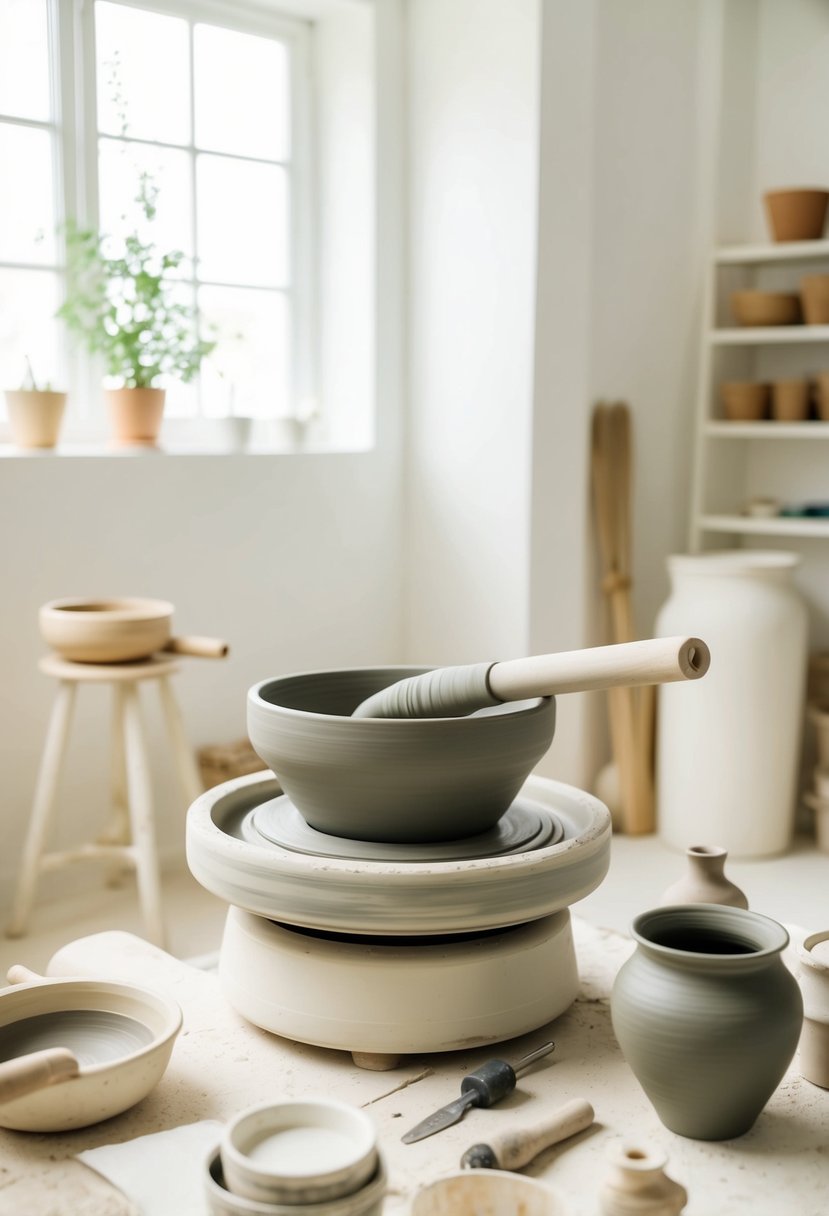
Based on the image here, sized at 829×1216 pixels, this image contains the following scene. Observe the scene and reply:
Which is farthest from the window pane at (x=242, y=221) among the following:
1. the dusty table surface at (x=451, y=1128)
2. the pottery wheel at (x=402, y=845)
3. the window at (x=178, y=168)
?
the dusty table surface at (x=451, y=1128)

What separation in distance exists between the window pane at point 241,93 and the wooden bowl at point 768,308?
1.42m

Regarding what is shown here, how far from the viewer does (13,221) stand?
3.05 metres

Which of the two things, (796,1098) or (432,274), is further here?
(432,274)

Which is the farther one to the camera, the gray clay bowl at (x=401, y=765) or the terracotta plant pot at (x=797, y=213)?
the terracotta plant pot at (x=797, y=213)

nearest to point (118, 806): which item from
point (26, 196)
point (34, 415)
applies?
point (34, 415)

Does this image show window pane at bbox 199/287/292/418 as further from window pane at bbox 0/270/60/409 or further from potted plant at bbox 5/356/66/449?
potted plant at bbox 5/356/66/449

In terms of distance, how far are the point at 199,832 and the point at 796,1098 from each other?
0.59m

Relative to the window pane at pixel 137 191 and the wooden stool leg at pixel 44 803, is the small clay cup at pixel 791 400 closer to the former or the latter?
the window pane at pixel 137 191

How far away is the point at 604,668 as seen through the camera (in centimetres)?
105

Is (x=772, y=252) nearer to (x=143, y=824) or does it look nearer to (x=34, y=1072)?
(x=143, y=824)

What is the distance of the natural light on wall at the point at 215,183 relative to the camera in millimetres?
3076

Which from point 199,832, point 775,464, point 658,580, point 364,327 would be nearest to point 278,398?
point 364,327

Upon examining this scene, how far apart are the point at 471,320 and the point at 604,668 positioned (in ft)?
8.54

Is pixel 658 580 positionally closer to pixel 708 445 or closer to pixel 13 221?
pixel 708 445
